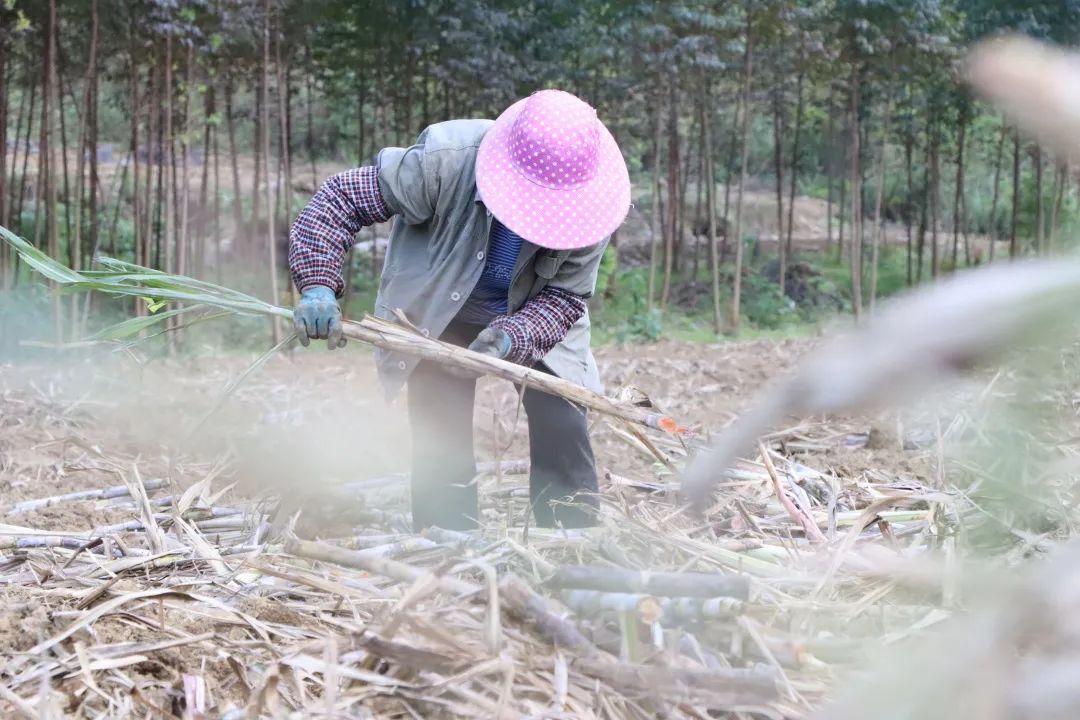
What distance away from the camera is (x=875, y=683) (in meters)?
0.75

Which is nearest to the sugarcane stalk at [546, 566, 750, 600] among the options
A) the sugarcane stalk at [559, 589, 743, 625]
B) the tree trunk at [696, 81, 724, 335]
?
the sugarcane stalk at [559, 589, 743, 625]

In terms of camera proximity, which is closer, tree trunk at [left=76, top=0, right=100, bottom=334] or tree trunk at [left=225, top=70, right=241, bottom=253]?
tree trunk at [left=76, top=0, right=100, bottom=334]

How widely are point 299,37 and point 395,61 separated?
1.21m

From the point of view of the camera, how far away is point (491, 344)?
3.07 meters

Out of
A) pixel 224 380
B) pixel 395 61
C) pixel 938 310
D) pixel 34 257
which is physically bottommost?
pixel 224 380

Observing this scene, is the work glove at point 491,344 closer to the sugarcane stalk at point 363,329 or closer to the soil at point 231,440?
the sugarcane stalk at point 363,329

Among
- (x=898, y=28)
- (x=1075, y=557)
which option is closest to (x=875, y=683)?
(x=1075, y=557)

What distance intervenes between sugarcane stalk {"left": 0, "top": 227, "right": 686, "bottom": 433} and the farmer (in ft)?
0.31

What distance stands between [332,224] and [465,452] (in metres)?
0.80

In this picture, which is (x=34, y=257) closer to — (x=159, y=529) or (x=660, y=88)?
(x=159, y=529)

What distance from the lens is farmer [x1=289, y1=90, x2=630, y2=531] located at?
Answer: 293 centimetres

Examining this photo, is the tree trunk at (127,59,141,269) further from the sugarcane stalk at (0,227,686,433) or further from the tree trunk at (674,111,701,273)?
the tree trunk at (674,111,701,273)

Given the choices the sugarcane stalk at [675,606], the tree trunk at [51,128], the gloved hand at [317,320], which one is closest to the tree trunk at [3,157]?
the tree trunk at [51,128]

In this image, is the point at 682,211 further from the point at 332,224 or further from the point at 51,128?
the point at 332,224
